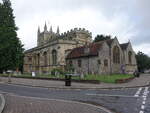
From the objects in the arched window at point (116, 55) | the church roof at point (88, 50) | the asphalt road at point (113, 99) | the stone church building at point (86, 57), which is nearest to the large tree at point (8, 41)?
the asphalt road at point (113, 99)

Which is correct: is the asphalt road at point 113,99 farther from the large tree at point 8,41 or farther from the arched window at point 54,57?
the arched window at point 54,57

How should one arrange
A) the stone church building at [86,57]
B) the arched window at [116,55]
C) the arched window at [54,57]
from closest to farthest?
the stone church building at [86,57] < the arched window at [116,55] < the arched window at [54,57]

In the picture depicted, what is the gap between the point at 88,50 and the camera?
1902 inches

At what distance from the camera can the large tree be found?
103 feet

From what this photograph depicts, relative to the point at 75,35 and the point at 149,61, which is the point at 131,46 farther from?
the point at 149,61

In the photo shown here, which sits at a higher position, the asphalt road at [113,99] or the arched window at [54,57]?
the arched window at [54,57]

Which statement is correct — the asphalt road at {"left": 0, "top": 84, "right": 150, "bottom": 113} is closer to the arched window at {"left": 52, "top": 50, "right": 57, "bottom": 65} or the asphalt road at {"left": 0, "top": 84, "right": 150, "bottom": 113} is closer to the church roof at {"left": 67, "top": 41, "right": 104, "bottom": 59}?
the church roof at {"left": 67, "top": 41, "right": 104, "bottom": 59}

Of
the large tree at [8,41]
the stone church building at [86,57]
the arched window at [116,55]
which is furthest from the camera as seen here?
the arched window at [116,55]

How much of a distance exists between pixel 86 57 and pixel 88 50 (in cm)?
195

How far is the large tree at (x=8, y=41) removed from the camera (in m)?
31.2

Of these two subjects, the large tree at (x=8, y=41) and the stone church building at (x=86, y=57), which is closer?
the large tree at (x=8, y=41)

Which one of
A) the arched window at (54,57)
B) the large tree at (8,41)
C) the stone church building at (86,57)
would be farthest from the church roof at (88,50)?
the large tree at (8,41)

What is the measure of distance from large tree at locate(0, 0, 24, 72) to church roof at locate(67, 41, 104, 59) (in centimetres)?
1813

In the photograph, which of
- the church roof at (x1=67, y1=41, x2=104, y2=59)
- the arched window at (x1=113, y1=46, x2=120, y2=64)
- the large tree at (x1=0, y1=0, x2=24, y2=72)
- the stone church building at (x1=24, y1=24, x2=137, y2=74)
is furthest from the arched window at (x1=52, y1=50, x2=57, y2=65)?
the large tree at (x1=0, y1=0, x2=24, y2=72)
